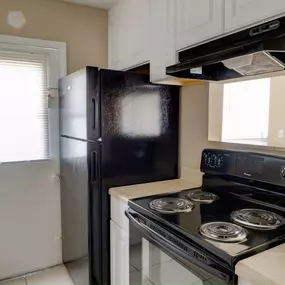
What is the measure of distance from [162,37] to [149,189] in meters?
0.97

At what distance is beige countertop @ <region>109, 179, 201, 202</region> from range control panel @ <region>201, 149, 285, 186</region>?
21 centimetres

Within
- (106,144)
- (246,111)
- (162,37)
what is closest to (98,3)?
(162,37)

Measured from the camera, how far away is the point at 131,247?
5.15 ft

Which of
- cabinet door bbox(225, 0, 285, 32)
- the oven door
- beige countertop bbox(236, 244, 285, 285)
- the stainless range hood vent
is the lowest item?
the oven door

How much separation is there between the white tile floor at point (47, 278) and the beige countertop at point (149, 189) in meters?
1.03

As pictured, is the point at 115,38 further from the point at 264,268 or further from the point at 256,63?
the point at 264,268

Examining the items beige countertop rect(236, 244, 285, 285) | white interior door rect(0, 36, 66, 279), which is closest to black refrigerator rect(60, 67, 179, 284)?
white interior door rect(0, 36, 66, 279)

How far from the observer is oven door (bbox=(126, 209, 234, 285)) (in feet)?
3.31

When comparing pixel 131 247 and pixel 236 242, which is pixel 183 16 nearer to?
pixel 236 242

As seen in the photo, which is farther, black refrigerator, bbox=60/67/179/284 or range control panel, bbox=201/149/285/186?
black refrigerator, bbox=60/67/179/284

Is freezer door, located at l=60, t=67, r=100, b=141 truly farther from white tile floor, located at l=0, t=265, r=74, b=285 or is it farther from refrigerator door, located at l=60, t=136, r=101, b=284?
white tile floor, located at l=0, t=265, r=74, b=285

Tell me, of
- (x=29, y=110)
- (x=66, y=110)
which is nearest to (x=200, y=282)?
(x=66, y=110)

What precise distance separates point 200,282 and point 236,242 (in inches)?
8.3

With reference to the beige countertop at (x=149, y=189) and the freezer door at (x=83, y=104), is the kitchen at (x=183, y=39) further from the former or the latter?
the freezer door at (x=83, y=104)
